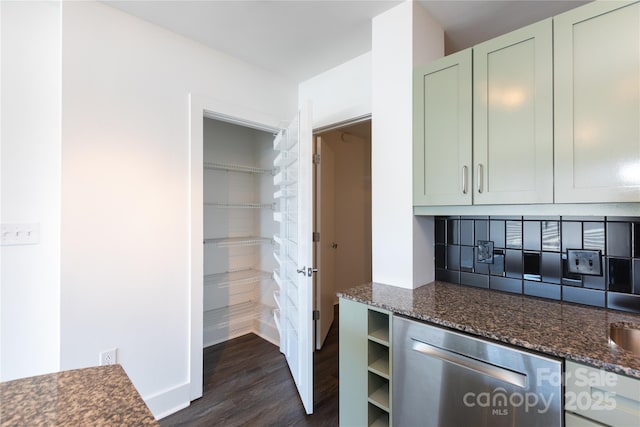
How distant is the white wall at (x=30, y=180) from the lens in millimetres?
1611

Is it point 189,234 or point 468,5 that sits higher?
point 468,5

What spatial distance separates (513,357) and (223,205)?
2.53 metres

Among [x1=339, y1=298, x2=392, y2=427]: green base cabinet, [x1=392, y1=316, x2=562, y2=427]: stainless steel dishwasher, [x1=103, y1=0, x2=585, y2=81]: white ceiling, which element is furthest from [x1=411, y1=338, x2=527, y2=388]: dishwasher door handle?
[x1=103, y1=0, x2=585, y2=81]: white ceiling

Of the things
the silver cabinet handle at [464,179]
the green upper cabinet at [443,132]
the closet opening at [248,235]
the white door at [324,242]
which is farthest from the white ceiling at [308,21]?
the silver cabinet handle at [464,179]

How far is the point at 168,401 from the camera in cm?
198

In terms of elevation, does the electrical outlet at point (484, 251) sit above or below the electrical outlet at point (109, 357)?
above

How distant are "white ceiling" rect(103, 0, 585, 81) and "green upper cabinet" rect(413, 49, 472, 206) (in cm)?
44

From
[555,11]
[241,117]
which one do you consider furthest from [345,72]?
[555,11]

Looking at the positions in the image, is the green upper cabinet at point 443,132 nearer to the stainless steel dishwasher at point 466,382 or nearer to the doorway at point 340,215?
the stainless steel dishwasher at point 466,382

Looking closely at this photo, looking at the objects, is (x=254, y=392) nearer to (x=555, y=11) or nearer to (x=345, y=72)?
(x=345, y=72)

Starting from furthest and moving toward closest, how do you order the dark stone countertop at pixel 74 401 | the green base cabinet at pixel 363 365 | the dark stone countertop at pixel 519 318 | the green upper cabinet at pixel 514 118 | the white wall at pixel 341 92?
the white wall at pixel 341 92
the green base cabinet at pixel 363 365
the green upper cabinet at pixel 514 118
the dark stone countertop at pixel 519 318
the dark stone countertop at pixel 74 401

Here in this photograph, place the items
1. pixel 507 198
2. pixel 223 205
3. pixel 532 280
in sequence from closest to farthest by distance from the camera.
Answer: pixel 507 198
pixel 532 280
pixel 223 205

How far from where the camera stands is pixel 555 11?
171 cm

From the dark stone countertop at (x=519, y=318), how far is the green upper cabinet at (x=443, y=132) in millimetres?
527
